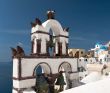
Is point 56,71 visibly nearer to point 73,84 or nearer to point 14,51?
point 73,84

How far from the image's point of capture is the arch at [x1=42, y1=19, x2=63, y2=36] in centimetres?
1752

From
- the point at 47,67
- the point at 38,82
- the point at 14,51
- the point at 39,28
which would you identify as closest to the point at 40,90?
the point at 38,82

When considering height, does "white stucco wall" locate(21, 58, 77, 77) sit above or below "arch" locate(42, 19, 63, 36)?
below

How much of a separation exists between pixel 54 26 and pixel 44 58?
4301 mm

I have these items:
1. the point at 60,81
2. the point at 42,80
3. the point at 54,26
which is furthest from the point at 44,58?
the point at 54,26

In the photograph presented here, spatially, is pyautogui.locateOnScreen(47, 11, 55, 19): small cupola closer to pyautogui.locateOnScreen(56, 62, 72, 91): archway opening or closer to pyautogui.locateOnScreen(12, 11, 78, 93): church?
pyautogui.locateOnScreen(12, 11, 78, 93): church

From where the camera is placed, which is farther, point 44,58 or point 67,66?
point 67,66

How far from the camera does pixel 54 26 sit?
1839 centimetres

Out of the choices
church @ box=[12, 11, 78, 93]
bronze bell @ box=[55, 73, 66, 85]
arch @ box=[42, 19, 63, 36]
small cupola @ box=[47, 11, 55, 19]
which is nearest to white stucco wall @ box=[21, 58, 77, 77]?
church @ box=[12, 11, 78, 93]

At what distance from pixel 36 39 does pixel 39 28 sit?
3.79 feet

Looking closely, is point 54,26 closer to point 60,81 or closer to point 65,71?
point 65,71

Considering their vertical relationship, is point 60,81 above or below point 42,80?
below

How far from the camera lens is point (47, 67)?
16.6 metres

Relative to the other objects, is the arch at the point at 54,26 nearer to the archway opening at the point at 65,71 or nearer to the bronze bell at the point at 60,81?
the archway opening at the point at 65,71
